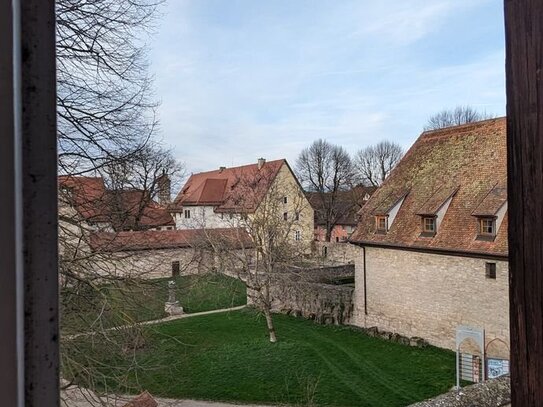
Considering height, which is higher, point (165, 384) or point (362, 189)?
point (362, 189)

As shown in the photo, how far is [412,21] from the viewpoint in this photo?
282 cm

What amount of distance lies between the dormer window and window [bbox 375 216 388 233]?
0.97 meters

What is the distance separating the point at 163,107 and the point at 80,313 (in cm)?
215

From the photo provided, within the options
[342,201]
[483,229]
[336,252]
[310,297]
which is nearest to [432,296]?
[483,229]

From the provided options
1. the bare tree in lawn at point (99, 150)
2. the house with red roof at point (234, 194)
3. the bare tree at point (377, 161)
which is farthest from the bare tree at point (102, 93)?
the bare tree at point (377, 161)

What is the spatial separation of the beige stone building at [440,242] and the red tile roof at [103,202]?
6222 millimetres

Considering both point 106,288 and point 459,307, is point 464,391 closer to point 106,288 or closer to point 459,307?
point 106,288

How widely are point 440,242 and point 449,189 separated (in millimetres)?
1245

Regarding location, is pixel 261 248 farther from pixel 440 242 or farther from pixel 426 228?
pixel 440 242

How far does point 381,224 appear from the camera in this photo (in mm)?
10625

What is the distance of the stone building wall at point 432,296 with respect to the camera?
8.23 meters

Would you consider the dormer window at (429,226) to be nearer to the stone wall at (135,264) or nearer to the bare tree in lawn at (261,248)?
the bare tree in lawn at (261,248)

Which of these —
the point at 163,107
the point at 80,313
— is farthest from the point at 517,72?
the point at 163,107

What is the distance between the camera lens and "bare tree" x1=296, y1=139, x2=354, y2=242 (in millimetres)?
23922
